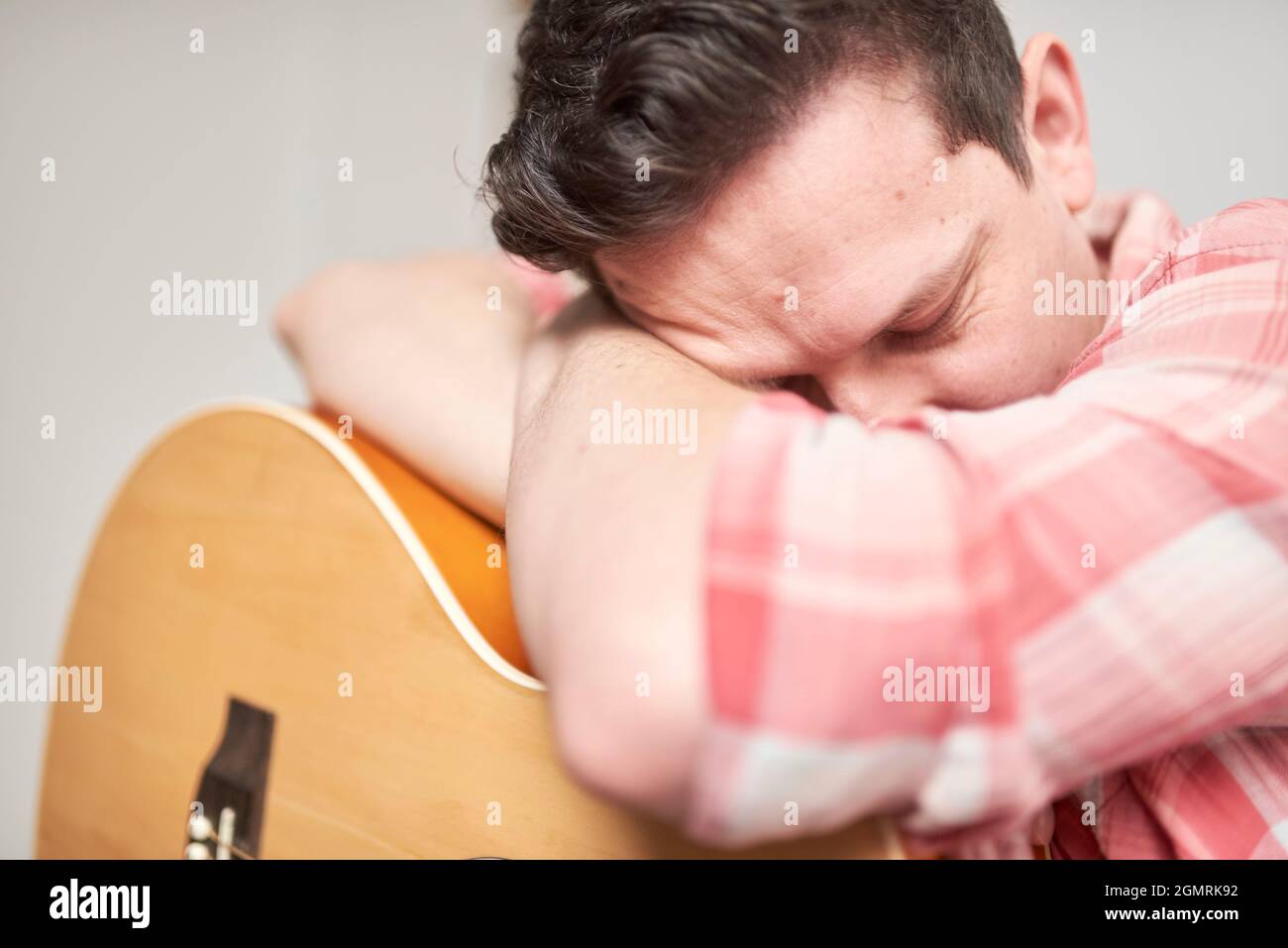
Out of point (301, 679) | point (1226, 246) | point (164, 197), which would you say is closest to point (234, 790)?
point (301, 679)

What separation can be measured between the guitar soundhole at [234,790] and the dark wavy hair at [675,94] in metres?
0.46

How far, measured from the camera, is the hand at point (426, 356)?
0.84 metres

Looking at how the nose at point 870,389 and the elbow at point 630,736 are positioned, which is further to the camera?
the nose at point 870,389

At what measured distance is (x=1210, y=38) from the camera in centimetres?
126

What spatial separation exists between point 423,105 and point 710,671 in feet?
5.60

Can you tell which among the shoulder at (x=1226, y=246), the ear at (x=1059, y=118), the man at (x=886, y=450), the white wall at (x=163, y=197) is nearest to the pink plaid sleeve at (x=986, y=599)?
the man at (x=886, y=450)

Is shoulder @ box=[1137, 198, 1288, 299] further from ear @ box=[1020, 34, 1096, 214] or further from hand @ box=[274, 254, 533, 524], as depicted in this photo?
hand @ box=[274, 254, 533, 524]

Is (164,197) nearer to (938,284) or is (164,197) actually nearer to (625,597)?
(938,284)

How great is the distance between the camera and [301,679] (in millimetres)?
841

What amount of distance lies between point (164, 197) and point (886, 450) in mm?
1708

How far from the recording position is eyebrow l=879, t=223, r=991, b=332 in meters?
0.62

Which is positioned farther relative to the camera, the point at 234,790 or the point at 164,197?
the point at 164,197

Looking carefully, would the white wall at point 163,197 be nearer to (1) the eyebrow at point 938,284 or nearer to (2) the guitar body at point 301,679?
(2) the guitar body at point 301,679

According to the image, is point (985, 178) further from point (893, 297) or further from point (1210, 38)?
point (1210, 38)
